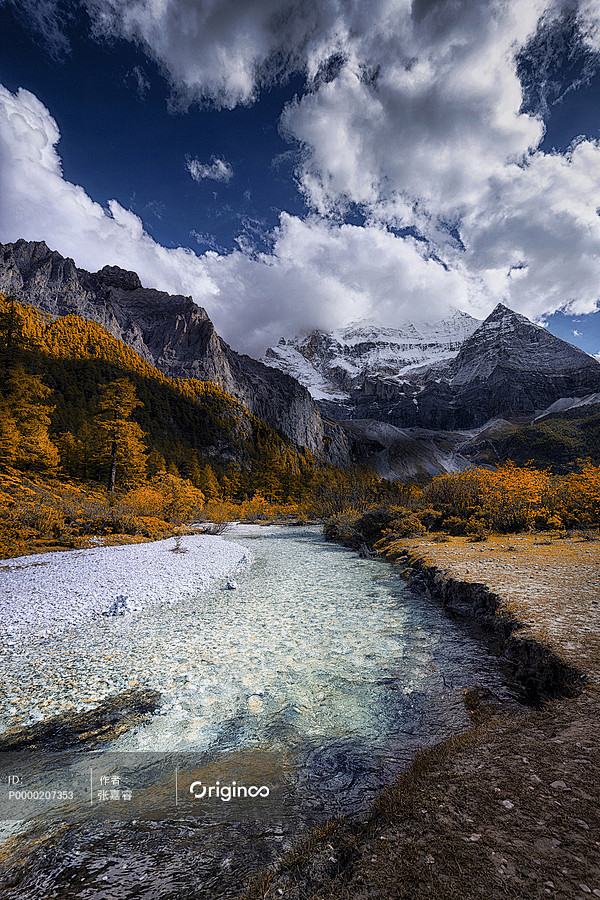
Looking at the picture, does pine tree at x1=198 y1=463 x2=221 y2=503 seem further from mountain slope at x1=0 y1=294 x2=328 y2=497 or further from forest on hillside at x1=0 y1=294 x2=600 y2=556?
mountain slope at x1=0 y1=294 x2=328 y2=497

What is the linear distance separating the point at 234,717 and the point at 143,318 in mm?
208768

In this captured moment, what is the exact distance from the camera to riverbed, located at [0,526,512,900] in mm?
3584

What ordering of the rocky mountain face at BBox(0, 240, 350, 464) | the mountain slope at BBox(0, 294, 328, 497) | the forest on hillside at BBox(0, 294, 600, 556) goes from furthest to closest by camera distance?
1. the rocky mountain face at BBox(0, 240, 350, 464)
2. the mountain slope at BBox(0, 294, 328, 497)
3. the forest on hillside at BBox(0, 294, 600, 556)

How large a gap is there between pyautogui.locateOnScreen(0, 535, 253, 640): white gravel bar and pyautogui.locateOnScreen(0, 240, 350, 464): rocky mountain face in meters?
159

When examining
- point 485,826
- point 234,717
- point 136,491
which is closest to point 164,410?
point 136,491

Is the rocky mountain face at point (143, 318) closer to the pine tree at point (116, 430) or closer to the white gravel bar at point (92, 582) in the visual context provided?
the pine tree at point (116, 430)

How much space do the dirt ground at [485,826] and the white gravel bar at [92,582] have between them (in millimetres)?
9645

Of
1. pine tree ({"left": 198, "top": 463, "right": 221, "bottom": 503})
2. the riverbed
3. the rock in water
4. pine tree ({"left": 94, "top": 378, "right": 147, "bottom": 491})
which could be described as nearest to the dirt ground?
the riverbed

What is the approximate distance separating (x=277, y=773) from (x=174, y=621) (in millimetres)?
6865

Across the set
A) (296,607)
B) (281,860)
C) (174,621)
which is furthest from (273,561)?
(281,860)

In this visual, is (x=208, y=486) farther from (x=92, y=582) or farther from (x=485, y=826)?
(x=485, y=826)

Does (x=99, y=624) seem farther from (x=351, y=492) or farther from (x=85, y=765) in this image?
(x=351, y=492)

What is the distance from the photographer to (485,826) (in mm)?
3021

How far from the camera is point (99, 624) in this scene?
33.7 feet
